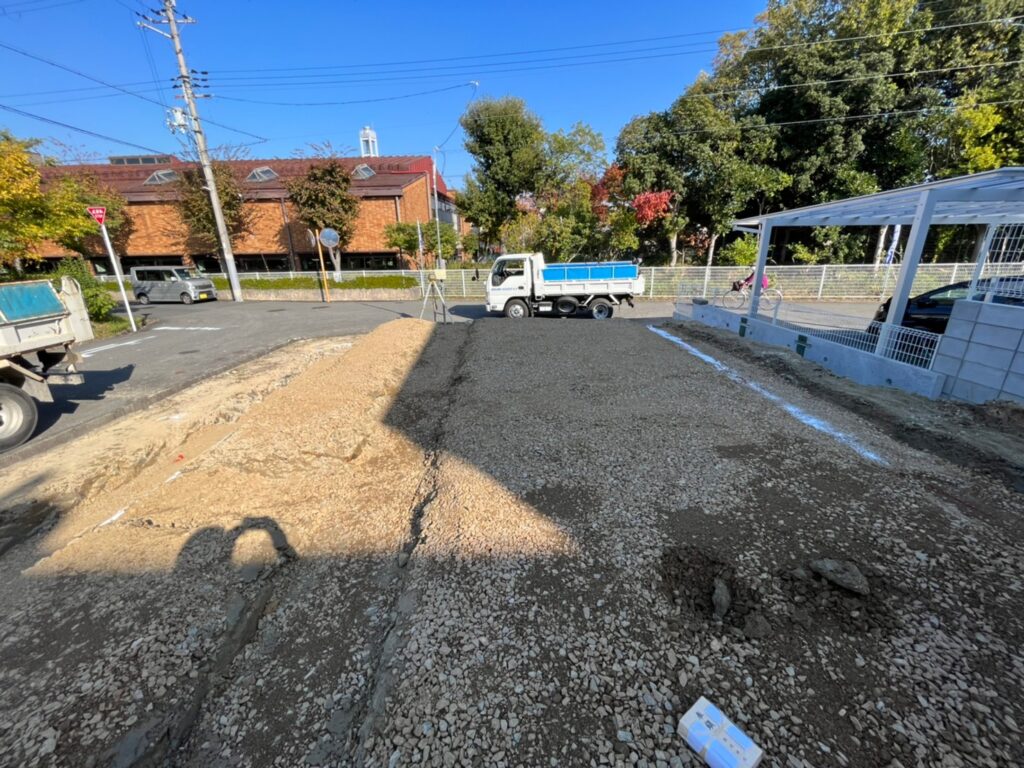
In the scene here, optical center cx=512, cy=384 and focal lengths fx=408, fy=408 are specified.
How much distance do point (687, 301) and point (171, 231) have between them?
87.5ft

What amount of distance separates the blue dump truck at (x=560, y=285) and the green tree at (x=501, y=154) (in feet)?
29.2

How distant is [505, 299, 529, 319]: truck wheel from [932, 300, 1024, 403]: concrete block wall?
29.1 feet

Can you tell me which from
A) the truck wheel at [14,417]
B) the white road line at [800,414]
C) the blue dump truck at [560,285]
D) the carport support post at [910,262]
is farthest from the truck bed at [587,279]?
the truck wheel at [14,417]

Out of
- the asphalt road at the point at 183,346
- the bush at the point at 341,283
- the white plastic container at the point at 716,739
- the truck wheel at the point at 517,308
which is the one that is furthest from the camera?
the bush at the point at 341,283

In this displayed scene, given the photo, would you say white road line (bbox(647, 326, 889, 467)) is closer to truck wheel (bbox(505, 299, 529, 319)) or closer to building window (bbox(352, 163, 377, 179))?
truck wheel (bbox(505, 299, 529, 319))

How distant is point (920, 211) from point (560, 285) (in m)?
7.78

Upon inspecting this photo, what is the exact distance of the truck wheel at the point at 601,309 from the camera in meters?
12.1

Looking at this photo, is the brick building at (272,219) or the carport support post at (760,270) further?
the brick building at (272,219)

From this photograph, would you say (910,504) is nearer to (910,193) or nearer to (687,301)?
(910,193)

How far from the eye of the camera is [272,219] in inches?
855

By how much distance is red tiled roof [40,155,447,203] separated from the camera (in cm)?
2115

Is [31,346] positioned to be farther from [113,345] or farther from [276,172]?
[276,172]

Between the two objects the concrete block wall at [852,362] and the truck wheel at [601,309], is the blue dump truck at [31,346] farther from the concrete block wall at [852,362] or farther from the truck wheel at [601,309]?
the truck wheel at [601,309]

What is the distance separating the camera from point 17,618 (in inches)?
87.1
